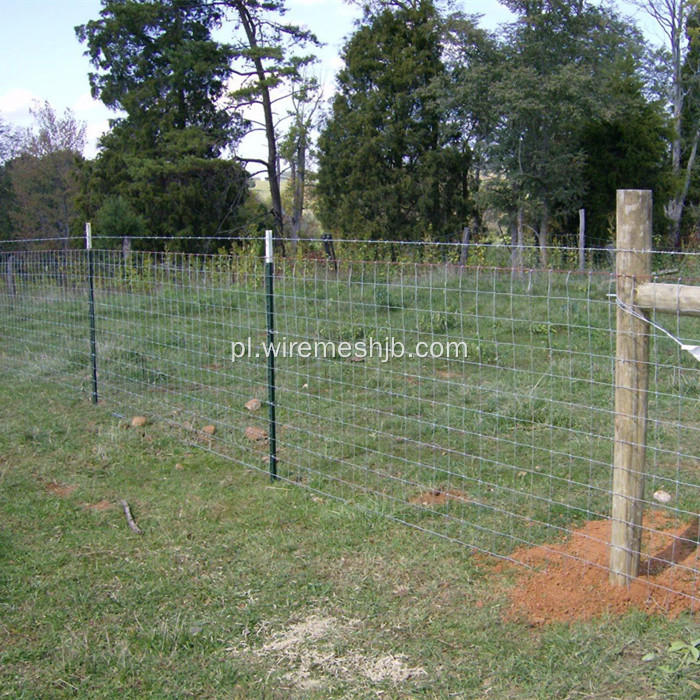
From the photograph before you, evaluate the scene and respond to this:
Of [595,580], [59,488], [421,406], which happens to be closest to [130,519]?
[59,488]

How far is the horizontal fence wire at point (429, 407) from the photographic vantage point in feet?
12.7

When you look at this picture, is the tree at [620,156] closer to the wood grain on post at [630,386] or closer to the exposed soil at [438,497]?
the exposed soil at [438,497]

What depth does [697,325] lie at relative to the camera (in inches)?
361

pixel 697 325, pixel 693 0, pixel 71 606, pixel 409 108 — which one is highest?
pixel 693 0

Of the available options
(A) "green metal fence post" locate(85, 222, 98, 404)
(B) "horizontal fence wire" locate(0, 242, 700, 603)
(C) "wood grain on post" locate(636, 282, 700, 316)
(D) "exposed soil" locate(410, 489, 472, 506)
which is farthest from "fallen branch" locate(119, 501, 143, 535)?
(C) "wood grain on post" locate(636, 282, 700, 316)

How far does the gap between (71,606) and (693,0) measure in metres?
30.1

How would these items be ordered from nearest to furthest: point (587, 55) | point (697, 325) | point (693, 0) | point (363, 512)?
point (363, 512) → point (697, 325) → point (587, 55) → point (693, 0)

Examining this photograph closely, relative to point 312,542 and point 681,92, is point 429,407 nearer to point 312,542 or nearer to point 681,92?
point 312,542

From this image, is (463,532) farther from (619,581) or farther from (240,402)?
(240,402)

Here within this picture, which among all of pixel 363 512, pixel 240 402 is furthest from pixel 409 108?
pixel 363 512

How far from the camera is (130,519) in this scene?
4.25 metres

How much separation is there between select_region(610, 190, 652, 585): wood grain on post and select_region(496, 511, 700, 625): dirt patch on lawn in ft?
0.31

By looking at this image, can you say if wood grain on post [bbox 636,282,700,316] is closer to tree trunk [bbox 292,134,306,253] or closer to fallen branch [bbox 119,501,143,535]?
fallen branch [bbox 119,501,143,535]

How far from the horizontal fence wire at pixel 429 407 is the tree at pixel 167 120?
1437 centimetres
